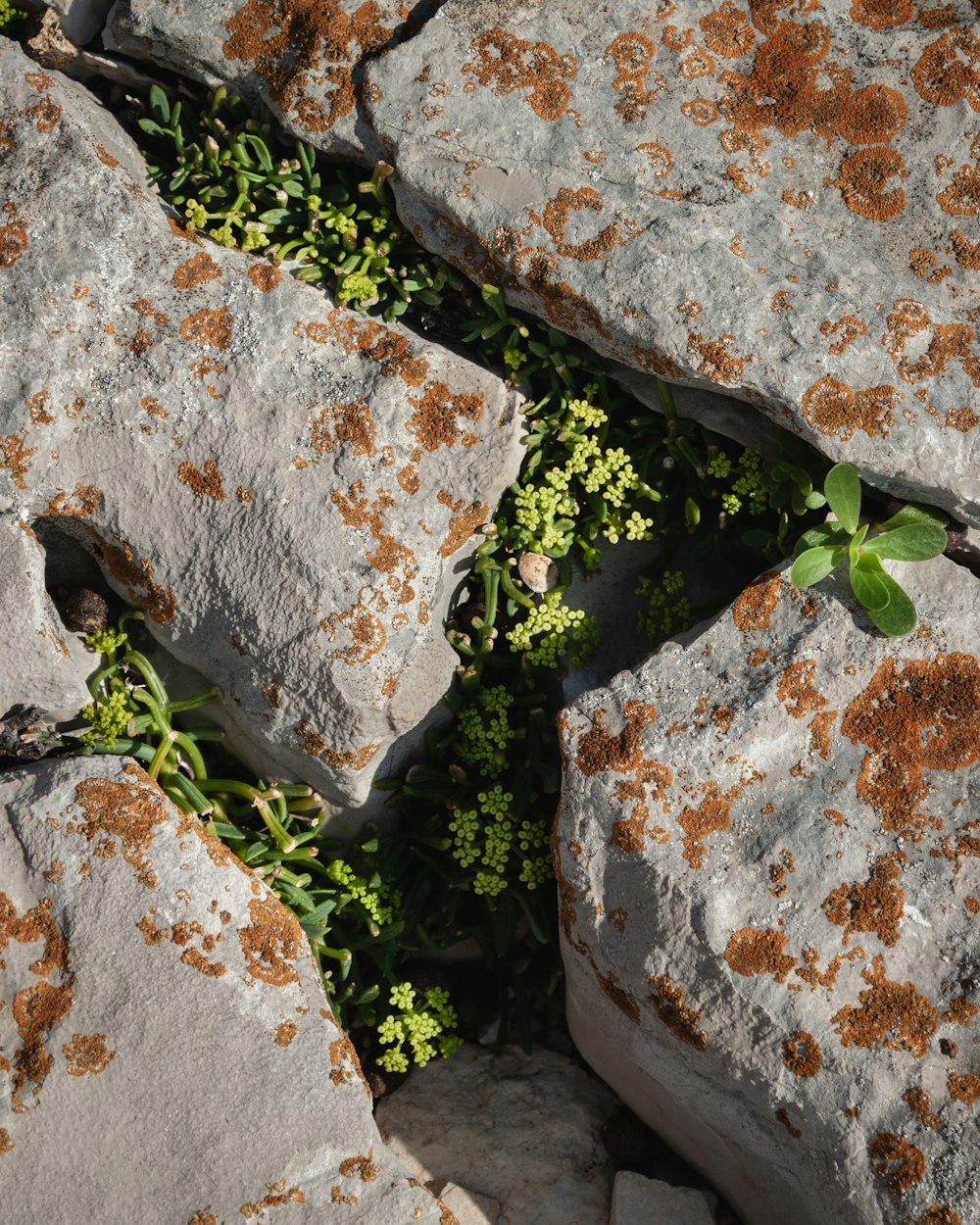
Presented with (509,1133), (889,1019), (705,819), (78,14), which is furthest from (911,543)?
(78,14)

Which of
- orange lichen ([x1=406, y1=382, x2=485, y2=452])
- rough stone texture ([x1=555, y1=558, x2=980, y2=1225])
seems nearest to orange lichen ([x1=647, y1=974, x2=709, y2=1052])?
rough stone texture ([x1=555, y1=558, x2=980, y2=1225])

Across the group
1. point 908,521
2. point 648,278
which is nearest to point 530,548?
point 648,278

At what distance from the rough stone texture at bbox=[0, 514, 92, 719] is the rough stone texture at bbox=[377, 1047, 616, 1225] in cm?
196

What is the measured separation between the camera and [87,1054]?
3.13 metres

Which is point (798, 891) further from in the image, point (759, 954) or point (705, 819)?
point (705, 819)

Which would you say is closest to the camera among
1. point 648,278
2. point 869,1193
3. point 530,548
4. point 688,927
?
point 869,1193

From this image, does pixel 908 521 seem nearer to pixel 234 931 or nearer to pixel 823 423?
pixel 823 423

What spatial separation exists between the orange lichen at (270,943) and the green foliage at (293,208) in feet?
6.88

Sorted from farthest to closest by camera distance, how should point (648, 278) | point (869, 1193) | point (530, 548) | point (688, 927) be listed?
point (530, 548), point (648, 278), point (688, 927), point (869, 1193)

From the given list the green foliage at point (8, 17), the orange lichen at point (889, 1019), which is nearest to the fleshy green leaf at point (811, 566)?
the orange lichen at point (889, 1019)

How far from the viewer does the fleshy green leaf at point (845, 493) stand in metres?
3.25

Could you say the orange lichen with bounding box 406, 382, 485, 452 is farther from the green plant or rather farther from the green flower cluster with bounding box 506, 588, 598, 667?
the green plant

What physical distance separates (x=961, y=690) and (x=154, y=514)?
2.64 metres

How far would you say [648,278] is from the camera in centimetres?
336
